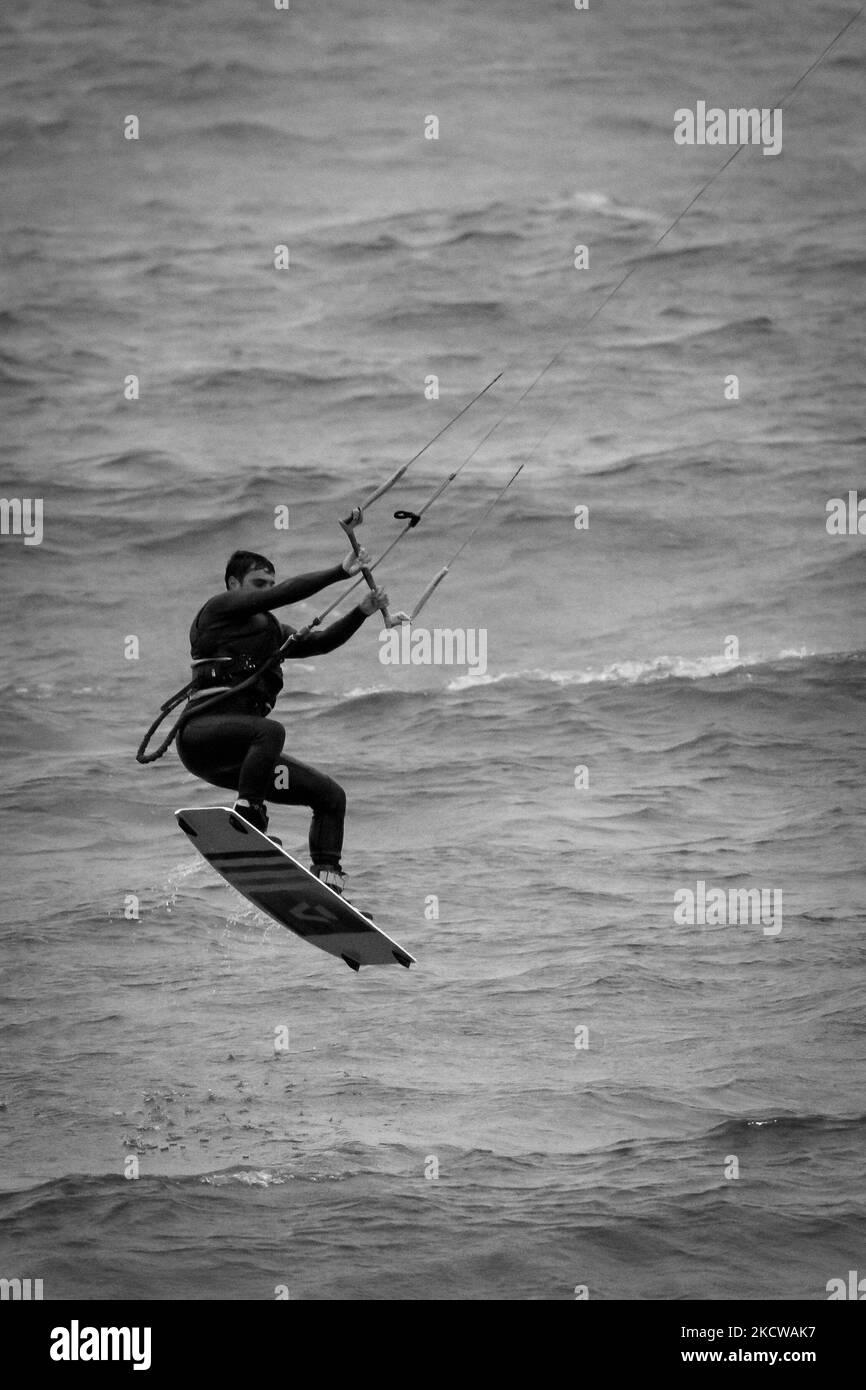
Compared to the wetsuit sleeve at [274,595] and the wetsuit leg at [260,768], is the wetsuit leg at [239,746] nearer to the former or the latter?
the wetsuit leg at [260,768]

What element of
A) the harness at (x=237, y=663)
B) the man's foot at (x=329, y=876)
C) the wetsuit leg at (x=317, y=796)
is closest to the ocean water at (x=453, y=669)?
the man's foot at (x=329, y=876)

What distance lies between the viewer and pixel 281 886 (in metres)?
15.8

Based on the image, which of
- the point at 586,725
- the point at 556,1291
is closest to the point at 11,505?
the point at 586,725

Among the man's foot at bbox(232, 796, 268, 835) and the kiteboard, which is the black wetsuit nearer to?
the man's foot at bbox(232, 796, 268, 835)

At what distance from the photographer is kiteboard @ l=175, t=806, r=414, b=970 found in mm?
15328

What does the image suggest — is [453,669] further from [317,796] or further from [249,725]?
[249,725]

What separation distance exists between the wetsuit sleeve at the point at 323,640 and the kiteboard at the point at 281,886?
1041mm

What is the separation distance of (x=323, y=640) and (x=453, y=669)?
1929 cm

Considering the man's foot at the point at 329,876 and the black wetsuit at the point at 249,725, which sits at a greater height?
the black wetsuit at the point at 249,725

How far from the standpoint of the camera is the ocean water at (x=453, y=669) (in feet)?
78.4

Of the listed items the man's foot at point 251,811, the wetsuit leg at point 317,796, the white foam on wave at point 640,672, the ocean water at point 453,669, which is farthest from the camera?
the white foam on wave at point 640,672

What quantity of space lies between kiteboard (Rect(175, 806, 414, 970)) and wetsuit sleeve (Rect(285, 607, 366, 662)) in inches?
41.0

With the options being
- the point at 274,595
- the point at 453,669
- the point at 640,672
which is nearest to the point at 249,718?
the point at 274,595

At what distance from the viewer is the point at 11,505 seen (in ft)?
130
